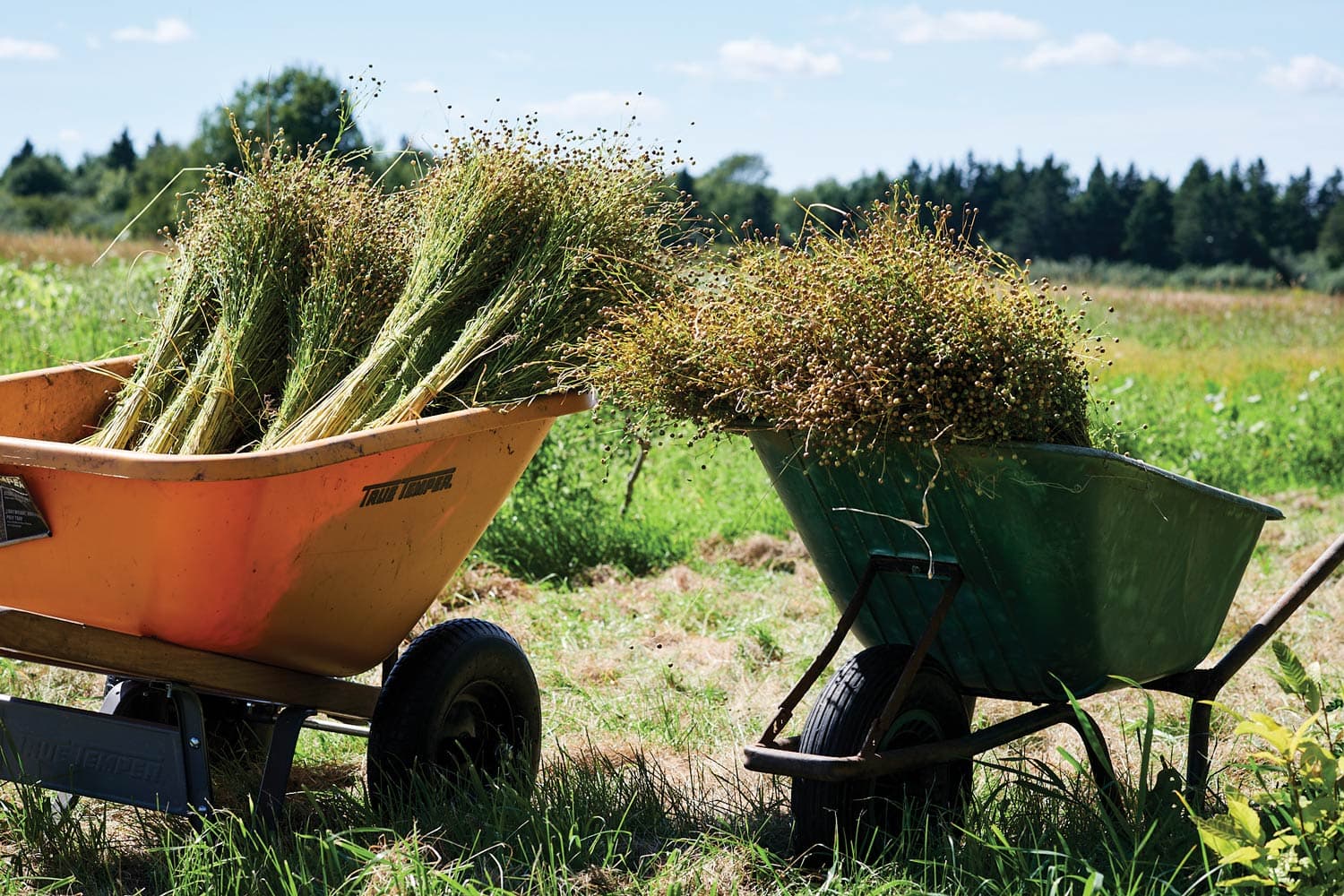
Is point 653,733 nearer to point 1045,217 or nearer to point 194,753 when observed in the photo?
point 194,753

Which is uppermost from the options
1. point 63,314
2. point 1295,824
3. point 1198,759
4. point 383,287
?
point 383,287

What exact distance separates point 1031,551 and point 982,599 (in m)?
0.17

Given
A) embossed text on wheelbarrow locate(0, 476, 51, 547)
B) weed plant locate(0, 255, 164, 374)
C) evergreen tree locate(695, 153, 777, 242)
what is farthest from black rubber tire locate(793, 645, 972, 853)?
evergreen tree locate(695, 153, 777, 242)

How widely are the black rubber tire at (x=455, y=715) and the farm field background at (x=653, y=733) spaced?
84 millimetres

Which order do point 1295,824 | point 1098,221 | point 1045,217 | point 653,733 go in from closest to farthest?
point 1295,824
point 653,733
point 1045,217
point 1098,221

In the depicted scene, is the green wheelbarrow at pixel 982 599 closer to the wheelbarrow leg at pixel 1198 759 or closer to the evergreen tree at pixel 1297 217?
the wheelbarrow leg at pixel 1198 759

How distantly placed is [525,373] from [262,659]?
80 centimetres

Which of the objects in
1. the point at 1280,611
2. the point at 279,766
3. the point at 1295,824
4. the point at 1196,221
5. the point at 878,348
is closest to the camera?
the point at 1295,824

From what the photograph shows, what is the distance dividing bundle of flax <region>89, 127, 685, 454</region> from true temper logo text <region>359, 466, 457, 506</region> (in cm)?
16

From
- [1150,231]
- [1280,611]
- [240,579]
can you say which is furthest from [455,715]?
[1150,231]

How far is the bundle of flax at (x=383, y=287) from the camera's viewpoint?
262 cm

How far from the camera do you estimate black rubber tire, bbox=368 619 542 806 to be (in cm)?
258

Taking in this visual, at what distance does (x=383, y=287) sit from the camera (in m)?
2.82

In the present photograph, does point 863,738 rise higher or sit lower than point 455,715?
higher
